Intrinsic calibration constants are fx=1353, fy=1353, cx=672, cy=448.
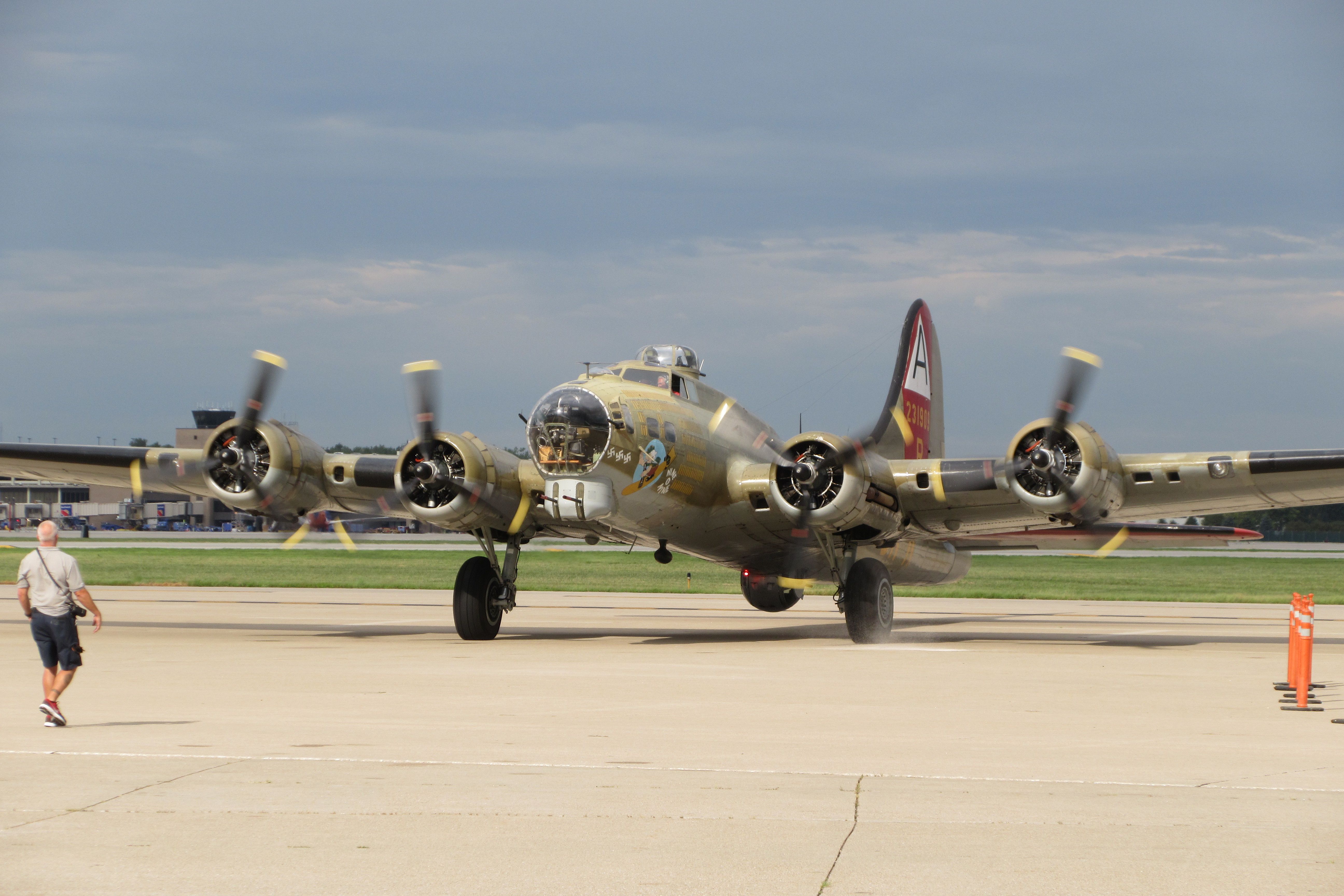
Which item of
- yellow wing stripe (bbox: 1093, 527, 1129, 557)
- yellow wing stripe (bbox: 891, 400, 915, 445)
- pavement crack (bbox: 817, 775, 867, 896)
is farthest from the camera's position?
yellow wing stripe (bbox: 891, 400, 915, 445)

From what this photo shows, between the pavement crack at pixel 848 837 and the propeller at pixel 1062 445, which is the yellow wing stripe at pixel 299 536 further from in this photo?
the pavement crack at pixel 848 837

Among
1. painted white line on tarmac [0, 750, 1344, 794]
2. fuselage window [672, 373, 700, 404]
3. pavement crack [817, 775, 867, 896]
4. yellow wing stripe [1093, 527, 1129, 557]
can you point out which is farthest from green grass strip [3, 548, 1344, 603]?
pavement crack [817, 775, 867, 896]

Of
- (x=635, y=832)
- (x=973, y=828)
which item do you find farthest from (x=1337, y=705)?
(x=635, y=832)

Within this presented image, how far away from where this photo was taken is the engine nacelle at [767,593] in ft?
→ 86.8

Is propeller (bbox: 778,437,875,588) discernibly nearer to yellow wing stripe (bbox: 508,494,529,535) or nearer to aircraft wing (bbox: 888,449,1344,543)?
aircraft wing (bbox: 888,449,1344,543)

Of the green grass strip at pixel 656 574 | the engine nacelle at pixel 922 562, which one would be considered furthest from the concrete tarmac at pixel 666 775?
the green grass strip at pixel 656 574

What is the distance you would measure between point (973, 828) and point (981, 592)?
40.2 m

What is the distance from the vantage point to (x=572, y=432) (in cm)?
2083

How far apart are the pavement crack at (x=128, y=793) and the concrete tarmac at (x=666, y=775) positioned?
0.12 ft

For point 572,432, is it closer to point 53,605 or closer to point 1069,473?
point 1069,473

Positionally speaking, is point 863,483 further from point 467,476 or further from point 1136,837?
point 1136,837

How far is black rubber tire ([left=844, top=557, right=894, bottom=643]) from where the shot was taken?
23344 mm

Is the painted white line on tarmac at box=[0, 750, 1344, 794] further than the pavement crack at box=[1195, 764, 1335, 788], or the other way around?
the pavement crack at box=[1195, 764, 1335, 788]

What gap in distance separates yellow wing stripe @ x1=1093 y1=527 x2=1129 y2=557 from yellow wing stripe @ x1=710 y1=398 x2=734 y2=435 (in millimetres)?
7066
